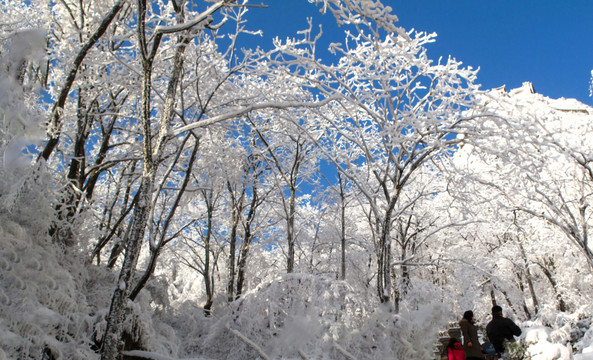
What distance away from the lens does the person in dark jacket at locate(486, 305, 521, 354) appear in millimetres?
6375

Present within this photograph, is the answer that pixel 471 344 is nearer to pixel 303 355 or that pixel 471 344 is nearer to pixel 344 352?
pixel 344 352

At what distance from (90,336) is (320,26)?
17.3 feet

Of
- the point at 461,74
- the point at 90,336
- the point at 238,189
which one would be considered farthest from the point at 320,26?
the point at 238,189

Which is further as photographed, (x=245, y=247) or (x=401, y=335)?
(x=245, y=247)

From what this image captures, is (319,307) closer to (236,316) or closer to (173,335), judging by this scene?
(236,316)

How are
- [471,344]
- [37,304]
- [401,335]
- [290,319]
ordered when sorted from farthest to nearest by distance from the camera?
[471,344] < [37,304] < [290,319] < [401,335]

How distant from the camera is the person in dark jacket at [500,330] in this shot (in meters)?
6.38

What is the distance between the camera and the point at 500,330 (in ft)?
21.1

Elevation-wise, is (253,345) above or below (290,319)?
below

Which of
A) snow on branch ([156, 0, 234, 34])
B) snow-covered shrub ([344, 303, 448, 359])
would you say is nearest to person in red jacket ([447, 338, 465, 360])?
snow-covered shrub ([344, 303, 448, 359])

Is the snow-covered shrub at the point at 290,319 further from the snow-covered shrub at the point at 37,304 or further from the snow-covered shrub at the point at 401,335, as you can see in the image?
the snow-covered shrub at the point at 37,304

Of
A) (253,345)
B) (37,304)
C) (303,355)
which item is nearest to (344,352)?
(303,355)

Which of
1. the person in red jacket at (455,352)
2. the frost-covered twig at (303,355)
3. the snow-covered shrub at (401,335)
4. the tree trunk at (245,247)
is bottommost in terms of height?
the person in red jacket at (455,352)

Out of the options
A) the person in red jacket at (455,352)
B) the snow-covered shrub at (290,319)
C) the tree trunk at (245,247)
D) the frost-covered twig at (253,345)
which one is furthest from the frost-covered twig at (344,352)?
the tree trunk at (245,247)
